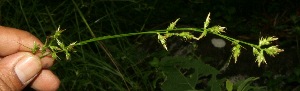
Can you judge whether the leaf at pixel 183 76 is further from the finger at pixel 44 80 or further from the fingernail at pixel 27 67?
the fingernail at pixel 27 67

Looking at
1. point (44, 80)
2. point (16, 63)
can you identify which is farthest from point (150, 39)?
point (16, 63)

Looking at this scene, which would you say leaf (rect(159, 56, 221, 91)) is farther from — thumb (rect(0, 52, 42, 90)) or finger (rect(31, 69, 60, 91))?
thumb (rect(0, 52, 42, 90))

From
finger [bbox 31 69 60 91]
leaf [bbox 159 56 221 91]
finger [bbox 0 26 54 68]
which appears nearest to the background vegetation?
leaf [bbox 159 56 221 91]

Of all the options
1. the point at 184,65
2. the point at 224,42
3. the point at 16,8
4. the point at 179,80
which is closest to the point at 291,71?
the point at 224,42

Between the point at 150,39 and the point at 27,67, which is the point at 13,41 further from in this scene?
the point at 150,39

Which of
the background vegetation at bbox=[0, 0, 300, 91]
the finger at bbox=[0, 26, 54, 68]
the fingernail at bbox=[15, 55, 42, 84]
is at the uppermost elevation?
the finger at bbox=[0, 26, 54, 68]

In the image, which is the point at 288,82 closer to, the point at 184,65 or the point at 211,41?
the point at 211,41

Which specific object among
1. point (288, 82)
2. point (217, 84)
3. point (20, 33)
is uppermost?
point (20, 33)
